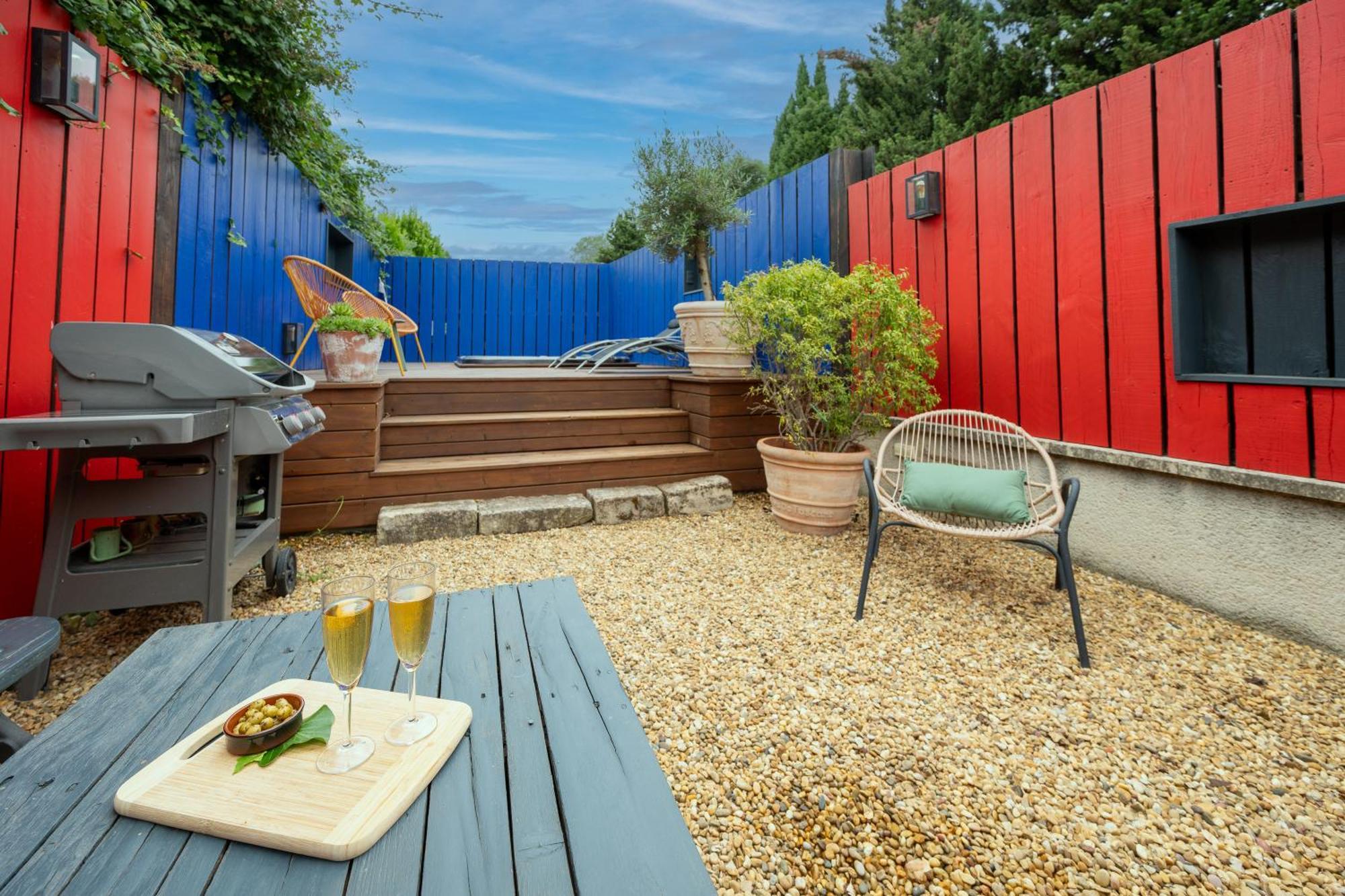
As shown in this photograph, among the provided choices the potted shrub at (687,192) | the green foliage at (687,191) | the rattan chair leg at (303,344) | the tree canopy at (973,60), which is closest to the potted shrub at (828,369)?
the potted shrub at (687,192)

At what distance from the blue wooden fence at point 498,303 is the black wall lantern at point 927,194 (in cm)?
633

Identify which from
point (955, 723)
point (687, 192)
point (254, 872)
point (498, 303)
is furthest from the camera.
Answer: point (498, 303)

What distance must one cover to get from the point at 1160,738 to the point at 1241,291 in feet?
5.53

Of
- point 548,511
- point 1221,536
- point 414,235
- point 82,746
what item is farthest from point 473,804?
point 414,235

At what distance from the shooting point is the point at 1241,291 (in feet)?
7.20

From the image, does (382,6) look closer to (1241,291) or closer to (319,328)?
(319,328)

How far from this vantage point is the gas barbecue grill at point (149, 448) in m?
1.64

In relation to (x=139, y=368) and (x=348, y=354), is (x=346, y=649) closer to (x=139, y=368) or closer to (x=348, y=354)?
(x=139, y=368)

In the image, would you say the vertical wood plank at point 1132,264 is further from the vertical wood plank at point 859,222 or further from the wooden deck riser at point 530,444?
the wooden deck riser at point 530,444

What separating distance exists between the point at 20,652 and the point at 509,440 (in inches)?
101

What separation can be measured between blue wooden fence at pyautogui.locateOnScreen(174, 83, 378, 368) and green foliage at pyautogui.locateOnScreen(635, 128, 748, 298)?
2.54 m

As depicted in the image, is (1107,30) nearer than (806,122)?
Yes

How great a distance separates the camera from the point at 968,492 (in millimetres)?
2184

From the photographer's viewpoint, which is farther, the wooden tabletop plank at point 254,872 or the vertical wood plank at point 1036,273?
the vertical wood plank at point 1036,273
